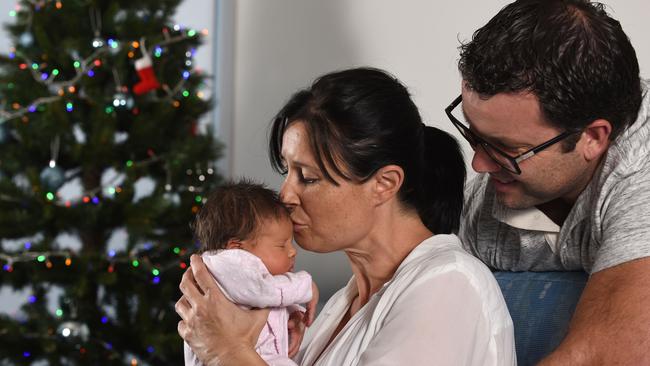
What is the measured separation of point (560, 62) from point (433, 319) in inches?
22.8

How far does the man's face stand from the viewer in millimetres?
1823

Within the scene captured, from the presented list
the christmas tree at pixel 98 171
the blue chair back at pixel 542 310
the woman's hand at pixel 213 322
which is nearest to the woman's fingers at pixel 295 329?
the woman's hand at pixel 213 322

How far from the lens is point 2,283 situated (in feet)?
12.2

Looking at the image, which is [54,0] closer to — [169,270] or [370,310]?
[169,270]

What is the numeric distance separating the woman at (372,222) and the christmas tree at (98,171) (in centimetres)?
194

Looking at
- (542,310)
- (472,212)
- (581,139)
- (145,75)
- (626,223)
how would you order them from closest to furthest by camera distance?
(626,223) < (581,139) < (542,310) < (472,212) < (145,75)

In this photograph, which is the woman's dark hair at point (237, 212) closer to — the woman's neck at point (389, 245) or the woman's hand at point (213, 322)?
the woman's hand at point (213, 322)

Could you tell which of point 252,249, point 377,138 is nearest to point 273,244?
point 252,249

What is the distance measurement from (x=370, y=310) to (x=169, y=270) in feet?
7.28

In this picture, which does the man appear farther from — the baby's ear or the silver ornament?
the silver ornament

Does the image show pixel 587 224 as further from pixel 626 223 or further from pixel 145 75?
pixel 145 75

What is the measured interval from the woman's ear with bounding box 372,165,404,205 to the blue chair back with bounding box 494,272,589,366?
46cm

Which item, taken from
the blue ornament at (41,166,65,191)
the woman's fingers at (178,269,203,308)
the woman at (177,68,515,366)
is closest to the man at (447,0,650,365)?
the woman at (177,68,515,366)

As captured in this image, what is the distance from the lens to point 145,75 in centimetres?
370
